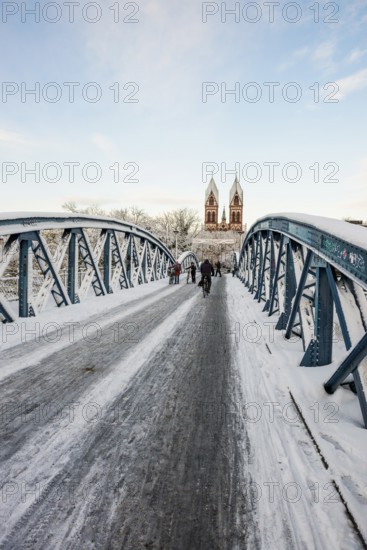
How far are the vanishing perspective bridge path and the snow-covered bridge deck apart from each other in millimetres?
12

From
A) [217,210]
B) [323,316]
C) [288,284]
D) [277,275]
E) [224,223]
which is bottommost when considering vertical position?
[323,316]

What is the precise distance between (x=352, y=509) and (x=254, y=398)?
65.8 inches

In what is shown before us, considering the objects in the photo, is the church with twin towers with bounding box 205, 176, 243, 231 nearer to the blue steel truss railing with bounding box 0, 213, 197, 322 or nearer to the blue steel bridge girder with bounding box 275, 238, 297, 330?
the blue steel truss railing with bounding box 0, 213, 197, 322

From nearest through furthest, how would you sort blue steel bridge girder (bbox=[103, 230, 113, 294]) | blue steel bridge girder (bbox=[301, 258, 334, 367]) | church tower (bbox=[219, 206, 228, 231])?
blue steel bridge girder (bbox=[301, 258, 334, 367]) < blue steel bridge girder (bbox=[103, 230, 113, 294]) < church tower (bbox=[219, 206, 228, 231])

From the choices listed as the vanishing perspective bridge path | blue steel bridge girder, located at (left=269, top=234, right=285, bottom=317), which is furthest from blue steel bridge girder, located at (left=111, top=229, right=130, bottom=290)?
the vanishing perspective bridge path

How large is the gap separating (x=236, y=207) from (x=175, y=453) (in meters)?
124

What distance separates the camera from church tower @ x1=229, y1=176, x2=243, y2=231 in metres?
120

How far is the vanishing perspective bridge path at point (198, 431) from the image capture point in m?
1.86

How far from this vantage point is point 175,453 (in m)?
2.55

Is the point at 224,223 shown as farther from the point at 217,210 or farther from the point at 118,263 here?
the point at 118,263

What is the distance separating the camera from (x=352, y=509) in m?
1.99

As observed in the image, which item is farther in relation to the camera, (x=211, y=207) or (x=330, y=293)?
(x=211, y=207)

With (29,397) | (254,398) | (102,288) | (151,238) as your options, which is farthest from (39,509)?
(151,238)

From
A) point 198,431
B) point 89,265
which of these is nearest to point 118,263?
point 89,265
